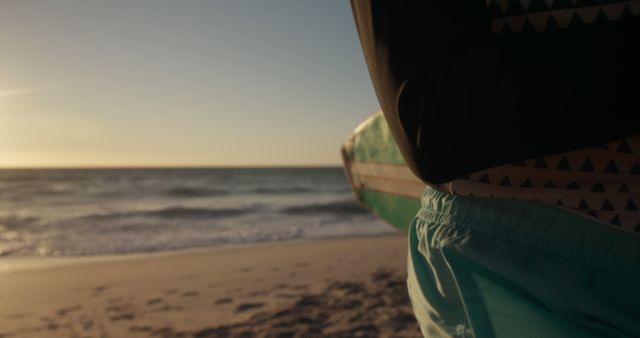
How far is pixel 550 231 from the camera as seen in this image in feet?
2.17

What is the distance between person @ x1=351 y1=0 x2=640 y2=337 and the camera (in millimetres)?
567

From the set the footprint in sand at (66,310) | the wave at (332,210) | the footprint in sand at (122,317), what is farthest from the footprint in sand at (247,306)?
the wave at (332,210)

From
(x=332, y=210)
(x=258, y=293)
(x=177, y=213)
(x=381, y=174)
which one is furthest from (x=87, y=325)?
(x=332, y=210)

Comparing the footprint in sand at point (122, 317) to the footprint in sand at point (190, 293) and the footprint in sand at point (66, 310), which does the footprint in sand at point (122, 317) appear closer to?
the footprint in sand at point (66, 310)

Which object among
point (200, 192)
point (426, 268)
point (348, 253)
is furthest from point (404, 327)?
point (200, 192)

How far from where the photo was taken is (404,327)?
131 inches

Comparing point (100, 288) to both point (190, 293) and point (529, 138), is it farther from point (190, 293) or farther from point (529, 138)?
point (529, 138)

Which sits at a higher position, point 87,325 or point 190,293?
point 87,325

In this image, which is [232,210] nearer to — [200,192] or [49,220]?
[49,220]

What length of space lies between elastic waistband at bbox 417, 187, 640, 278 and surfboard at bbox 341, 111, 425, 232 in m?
0.71

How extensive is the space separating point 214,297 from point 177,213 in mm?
9342

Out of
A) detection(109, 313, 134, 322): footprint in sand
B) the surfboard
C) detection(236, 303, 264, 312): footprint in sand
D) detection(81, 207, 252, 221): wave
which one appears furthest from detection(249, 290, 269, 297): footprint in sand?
detection(81, 207, 252, 221): wave

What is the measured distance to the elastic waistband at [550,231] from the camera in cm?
62

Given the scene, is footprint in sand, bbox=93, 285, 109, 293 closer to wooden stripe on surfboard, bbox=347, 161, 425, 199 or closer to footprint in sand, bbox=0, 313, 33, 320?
footprint in sand, bbox=0, 313, 33, 320
